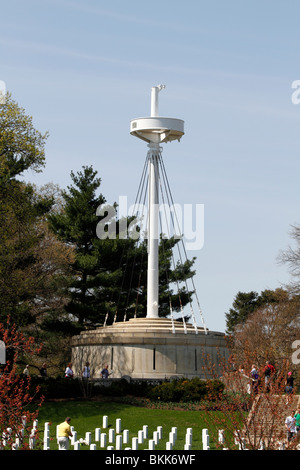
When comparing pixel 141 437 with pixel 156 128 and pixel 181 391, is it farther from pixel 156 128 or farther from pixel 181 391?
pixel 156 128

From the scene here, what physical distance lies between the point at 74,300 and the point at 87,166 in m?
8.04

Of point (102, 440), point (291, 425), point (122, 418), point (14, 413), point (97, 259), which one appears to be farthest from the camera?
point (97, 259)

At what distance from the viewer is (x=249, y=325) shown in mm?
54875

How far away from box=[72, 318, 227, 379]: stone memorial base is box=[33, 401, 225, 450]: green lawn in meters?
4.28

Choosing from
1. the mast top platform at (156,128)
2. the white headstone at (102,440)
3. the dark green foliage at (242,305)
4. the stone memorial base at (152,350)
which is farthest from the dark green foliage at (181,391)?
the dark green foliage at (242,305)

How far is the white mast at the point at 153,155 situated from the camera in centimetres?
3441

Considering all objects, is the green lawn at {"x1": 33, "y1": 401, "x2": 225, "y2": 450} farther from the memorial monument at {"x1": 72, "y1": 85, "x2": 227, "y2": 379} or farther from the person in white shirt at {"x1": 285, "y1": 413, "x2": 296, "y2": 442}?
the memorial monument at {"x1": 72, "y1": 85, "x2": 227, "y2": 379}

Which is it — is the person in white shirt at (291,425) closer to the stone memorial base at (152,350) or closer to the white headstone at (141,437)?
the white headstone at (141,437)

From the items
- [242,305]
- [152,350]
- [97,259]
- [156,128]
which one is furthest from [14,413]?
[242,305]

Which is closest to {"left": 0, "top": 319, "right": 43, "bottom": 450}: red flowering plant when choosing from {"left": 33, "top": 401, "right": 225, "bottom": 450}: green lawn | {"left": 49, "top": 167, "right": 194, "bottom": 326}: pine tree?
{"left": 33, "top": 401, "right": 225, "bottom": 450}: green lawn

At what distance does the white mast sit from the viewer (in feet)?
113

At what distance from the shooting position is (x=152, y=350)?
31359mm

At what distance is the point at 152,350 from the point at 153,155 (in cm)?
909
